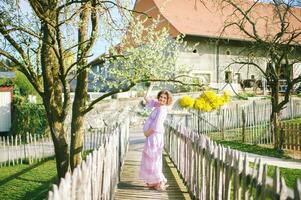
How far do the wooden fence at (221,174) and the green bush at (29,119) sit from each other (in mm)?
14320

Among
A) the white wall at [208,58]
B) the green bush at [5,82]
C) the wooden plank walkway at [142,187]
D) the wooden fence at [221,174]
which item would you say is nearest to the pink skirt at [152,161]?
the wooden plank walkway at [142,187]

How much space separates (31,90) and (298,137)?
21928mm

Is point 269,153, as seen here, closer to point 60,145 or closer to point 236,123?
point 236,123

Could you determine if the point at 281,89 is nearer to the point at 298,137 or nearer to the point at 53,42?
the point at 298,137

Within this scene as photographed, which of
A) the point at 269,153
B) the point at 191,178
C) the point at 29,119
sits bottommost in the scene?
the point at 269,153

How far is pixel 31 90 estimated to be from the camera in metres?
32.2

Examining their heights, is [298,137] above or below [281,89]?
below

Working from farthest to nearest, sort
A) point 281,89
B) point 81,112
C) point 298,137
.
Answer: point 281,89, point 298,137, point 81,112

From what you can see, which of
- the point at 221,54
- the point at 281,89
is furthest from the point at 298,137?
the point at 221,54

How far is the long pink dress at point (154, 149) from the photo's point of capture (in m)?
7.61

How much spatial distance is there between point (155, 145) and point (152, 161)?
293mm

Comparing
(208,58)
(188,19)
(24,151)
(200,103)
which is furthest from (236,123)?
(188,19)

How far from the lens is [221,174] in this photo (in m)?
5.11

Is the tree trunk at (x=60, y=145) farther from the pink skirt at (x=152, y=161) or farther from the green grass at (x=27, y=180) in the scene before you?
the green grass at (x=27, y=180)
